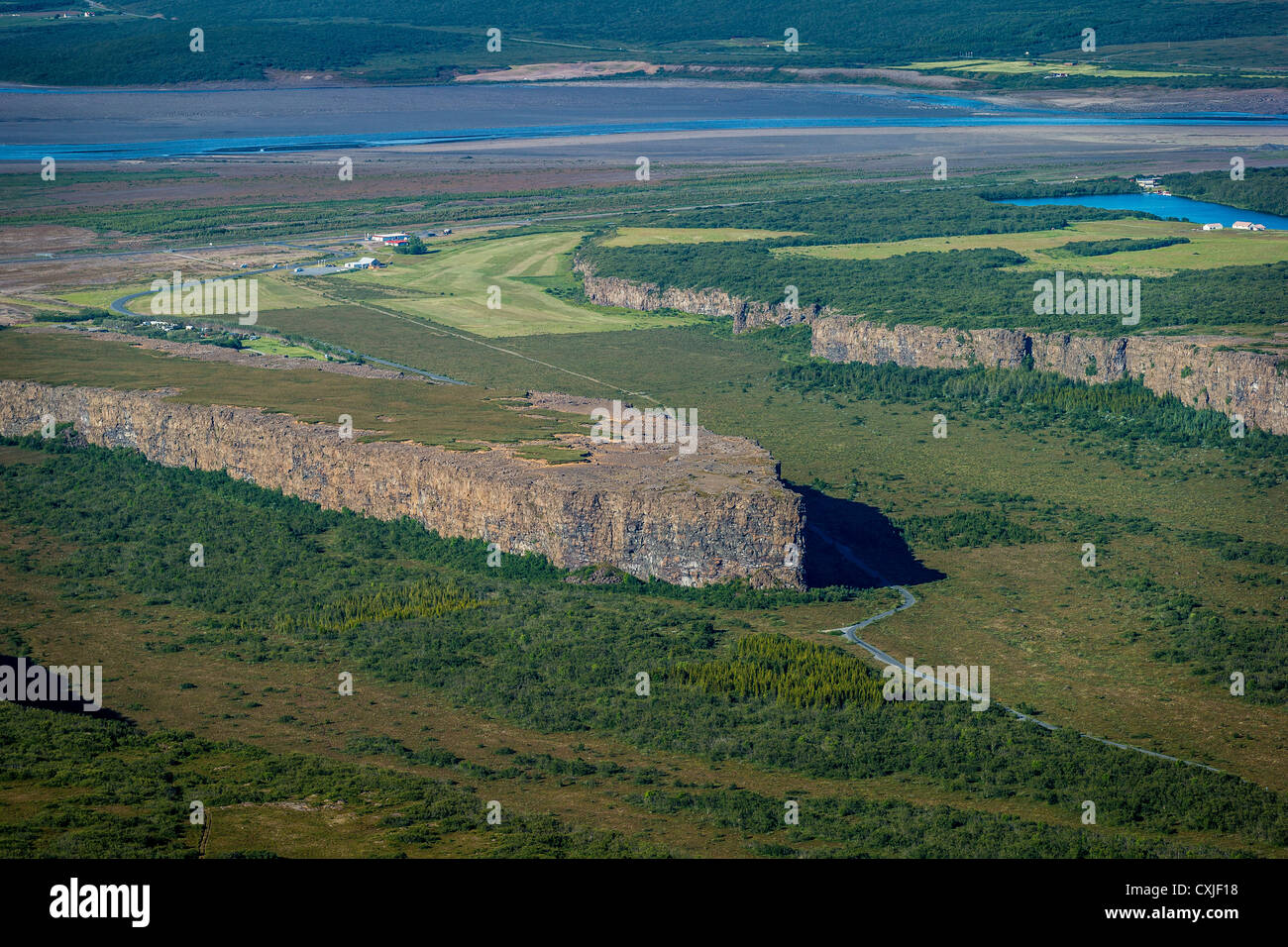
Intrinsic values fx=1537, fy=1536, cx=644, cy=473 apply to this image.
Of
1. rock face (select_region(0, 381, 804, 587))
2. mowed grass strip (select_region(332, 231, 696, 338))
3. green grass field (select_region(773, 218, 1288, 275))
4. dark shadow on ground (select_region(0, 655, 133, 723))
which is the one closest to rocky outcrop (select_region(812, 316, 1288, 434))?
mowed grass strip (select_region(332, 231, 696, 338))

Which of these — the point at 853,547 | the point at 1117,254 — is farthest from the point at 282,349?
the point at 1117,254

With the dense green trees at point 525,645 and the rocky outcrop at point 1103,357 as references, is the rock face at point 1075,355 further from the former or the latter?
the dense green trees at point 525,645

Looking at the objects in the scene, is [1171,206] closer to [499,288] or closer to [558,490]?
[499,288]

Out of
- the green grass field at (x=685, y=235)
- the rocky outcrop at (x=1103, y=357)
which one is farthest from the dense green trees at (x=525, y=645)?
the green grass field at (x=685, y=235)

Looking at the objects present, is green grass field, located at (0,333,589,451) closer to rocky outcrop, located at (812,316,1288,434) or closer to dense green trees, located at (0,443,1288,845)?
dense green trees, located at (0,443,1288,845)

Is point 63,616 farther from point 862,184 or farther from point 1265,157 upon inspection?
point 1265,157
